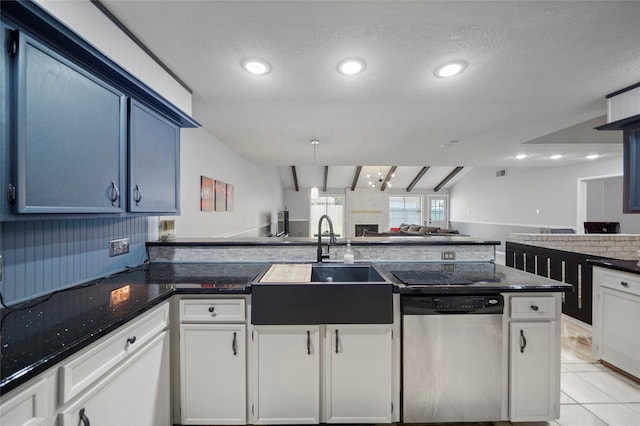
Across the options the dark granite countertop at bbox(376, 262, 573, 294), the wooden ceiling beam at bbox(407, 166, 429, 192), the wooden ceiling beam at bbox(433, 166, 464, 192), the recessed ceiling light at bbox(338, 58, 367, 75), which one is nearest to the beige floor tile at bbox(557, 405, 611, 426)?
the dark granite countertop at bbox(376, 262, 573, 294)

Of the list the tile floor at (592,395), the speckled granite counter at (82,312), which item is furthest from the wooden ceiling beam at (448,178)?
the speckled granite counter at (82,312)

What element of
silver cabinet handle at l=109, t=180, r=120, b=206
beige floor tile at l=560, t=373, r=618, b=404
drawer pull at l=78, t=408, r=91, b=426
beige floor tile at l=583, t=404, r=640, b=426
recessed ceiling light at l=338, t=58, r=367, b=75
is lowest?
beige floor tile at l=583, t=404, r=640, b=426

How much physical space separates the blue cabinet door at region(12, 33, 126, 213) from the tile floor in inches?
98.7

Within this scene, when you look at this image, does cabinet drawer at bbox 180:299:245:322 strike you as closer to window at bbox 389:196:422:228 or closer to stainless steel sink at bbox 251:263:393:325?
stainless steel sink at bbox 251:263:393:325

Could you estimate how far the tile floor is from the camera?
1.67m

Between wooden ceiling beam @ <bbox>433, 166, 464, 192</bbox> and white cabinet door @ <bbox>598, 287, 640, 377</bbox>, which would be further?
wooden ceiling beam @ <bbox>433, 166, 464, 192</bbox>

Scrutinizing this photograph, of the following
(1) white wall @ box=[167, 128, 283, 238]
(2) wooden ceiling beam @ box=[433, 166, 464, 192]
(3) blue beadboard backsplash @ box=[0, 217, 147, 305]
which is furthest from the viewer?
(2) wooden ceiling beam @ box=[433, 166, 464, 192]

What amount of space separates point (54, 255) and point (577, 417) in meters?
3.31

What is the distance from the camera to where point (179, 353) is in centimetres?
149

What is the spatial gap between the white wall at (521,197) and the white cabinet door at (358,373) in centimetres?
643

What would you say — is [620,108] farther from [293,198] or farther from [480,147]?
[293,198]

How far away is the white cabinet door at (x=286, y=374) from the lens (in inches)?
58.2

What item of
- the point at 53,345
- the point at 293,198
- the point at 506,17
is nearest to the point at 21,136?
the point at 53,345

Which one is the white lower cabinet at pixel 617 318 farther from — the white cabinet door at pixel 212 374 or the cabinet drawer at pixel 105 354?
the cabinet drawer at pixel 105 354
